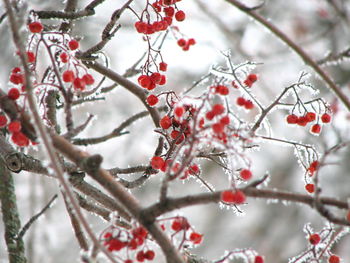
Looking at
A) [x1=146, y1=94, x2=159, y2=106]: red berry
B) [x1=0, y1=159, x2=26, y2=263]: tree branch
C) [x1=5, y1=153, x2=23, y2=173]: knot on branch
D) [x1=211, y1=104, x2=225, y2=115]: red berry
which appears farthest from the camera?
[x1=0, y1=159, x2=26, y2=263]: tree branch

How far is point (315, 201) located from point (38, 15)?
1.24 metres

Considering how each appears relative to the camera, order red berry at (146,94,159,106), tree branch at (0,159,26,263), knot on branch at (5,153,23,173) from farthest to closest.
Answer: tree branch at (0,159,26,263) < red berry at (146,94,159,106) < knot on branch at (5,153,23,173)

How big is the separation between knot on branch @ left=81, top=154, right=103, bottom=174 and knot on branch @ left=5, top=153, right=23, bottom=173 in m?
0.56

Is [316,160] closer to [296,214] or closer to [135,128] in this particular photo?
[135,128]

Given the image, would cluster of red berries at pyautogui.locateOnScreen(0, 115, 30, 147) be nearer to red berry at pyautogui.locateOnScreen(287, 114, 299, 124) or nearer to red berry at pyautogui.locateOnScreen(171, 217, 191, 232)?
red berry at pyautogui.locateOnScreen(171, 217, 191, 232)

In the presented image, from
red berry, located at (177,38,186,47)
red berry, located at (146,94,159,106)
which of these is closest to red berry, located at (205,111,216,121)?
red berry, located at (146,94,159,106)

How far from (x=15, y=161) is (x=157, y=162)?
527 mm

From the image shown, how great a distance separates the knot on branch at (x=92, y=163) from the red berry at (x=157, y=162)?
0.48 metres

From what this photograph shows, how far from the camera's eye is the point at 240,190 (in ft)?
4.30

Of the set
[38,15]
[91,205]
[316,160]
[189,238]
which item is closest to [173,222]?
[189,238]

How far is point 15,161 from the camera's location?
1834mm

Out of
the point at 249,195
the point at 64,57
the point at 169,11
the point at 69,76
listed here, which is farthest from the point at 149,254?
the point at 169,11

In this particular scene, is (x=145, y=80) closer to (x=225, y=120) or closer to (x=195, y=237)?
(x=225, y=120)

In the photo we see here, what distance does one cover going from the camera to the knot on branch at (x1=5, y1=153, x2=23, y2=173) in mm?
1831
